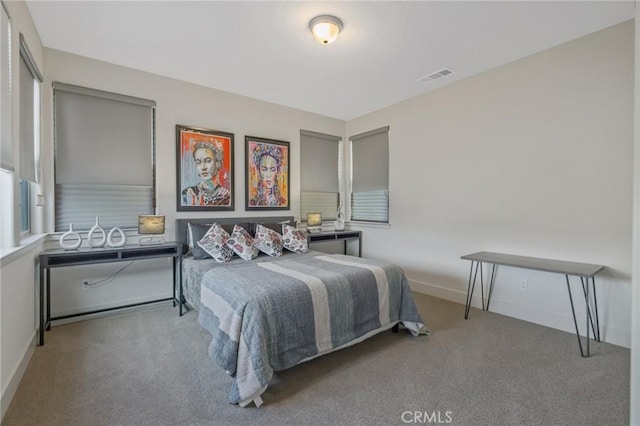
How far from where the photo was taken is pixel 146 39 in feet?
9.27

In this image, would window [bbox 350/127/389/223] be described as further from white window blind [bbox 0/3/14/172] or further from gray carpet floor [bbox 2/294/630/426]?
white window blind [bbox 0/3/14/172]

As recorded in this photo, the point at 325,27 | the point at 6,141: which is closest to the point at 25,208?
the point at 6,141

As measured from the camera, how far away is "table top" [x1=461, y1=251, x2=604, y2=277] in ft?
8.21

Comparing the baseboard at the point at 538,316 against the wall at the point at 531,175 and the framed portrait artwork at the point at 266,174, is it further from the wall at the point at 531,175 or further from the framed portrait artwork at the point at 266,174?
the framed portrait artwork at the point at 266,174

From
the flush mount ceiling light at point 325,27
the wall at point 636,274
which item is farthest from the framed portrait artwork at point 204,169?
the wall at point 636,274

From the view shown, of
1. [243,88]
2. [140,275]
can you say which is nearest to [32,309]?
[140,275]

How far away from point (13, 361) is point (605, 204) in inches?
189

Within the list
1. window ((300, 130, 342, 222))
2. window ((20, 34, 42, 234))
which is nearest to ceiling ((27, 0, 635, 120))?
window ((20, 34, 42, 234))

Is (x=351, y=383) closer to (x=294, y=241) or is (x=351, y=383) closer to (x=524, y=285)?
(x=294, y=241)

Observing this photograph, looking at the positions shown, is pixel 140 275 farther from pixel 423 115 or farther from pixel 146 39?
pixel 423 115

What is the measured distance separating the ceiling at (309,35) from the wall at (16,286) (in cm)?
A: 32

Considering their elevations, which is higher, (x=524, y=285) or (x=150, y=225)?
(x=150, y=225)

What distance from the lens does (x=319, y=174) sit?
5.19 m

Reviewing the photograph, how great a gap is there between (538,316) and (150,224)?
4244mm
